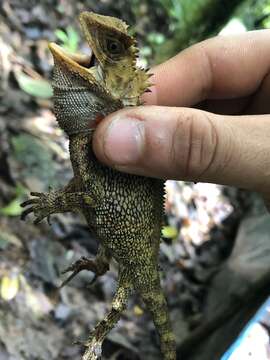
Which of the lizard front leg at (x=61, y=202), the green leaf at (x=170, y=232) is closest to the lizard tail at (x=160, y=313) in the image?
the lizard front leg at (x=61, y=202)

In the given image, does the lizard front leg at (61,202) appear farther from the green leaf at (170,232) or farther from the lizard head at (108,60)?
the green leaf at (170,232)

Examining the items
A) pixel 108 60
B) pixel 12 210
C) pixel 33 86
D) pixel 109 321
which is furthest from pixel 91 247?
pixel 108 60

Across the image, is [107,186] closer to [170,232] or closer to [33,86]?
[170,232]

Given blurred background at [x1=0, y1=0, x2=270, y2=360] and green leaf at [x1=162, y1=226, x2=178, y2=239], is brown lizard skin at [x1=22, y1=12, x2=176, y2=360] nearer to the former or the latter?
blurred background at [x1=0, y1=0, x2=270, y2=360]

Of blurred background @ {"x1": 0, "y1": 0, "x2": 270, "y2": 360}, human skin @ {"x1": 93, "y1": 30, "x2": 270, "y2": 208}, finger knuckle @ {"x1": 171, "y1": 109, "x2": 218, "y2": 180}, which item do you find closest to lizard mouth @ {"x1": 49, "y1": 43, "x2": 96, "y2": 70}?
human skin @ {"x1": 93, "y1": 30, "x2": 270, "y2": 208}

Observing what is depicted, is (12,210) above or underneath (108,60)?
underneath

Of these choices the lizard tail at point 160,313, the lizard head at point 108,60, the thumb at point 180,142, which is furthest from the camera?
the lizard tail at point 160,313
